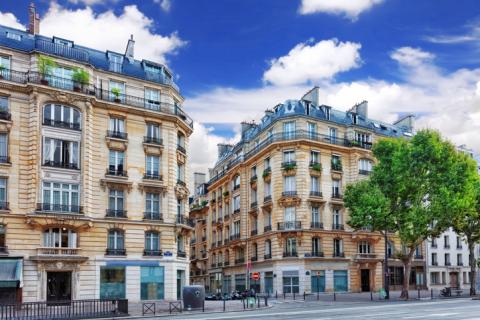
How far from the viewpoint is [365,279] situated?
5681 cm

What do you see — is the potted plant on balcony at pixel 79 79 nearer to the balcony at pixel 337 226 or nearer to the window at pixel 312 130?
the window at pixel 312 130

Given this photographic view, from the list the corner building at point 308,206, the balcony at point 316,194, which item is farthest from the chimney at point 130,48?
the balcony at point 316,194

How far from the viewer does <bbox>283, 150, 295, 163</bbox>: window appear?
A: 182 ft

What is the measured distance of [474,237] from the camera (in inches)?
2030

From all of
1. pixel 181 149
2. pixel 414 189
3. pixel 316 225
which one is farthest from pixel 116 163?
pixel 414 189

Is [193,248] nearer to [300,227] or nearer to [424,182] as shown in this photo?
[300,227]

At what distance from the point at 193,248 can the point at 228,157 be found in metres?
18.9

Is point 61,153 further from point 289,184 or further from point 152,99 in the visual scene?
point 289,184

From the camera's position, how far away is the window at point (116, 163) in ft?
135

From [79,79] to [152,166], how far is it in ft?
27.8

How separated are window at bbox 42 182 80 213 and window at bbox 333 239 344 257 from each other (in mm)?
26923

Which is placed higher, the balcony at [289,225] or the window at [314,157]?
the window at [314,157]

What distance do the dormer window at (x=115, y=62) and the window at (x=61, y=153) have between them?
24.0ft

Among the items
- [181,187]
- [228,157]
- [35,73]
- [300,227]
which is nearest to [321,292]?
[300,227]
